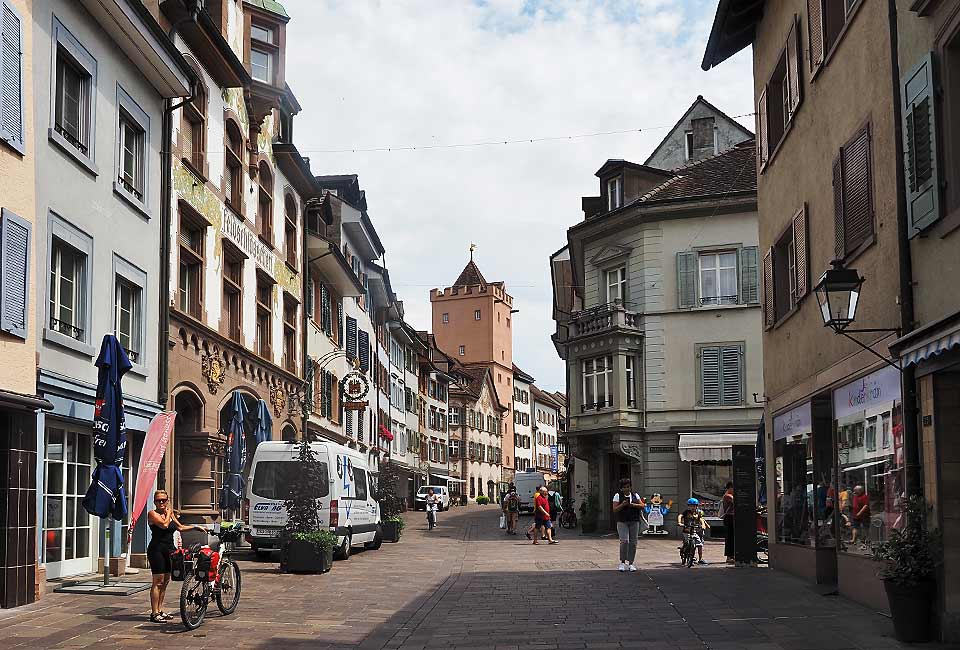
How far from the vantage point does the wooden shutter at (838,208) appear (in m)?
15.0

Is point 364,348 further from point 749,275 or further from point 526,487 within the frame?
point 526,487

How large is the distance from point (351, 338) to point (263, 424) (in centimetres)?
1695

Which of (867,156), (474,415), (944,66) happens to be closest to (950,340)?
(944,66)

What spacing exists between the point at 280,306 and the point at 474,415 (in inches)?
2740

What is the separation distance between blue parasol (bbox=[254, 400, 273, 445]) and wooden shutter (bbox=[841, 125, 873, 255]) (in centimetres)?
1674

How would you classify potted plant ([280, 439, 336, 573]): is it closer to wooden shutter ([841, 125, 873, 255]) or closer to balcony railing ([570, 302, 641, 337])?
wooden shutter ([841, 125, 873, 255])

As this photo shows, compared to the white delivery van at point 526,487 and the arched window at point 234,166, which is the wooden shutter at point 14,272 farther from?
the white delivery van at point 526,487

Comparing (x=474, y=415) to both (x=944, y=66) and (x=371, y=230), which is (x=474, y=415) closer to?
(x=371, y=230)

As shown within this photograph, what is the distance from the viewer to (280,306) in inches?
1261

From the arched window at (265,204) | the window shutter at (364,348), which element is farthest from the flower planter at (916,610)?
the window shutter at (364,348)

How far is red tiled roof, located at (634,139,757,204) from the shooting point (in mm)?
39500

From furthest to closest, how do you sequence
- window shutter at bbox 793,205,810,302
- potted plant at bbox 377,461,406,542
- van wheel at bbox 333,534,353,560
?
1. potted plant at bbox 377,461,406,542
2. van wheel at bbox 333,534,353,560
3. window shutter at bbox 793,205,810,302

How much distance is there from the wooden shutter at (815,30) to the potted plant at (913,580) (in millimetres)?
7618

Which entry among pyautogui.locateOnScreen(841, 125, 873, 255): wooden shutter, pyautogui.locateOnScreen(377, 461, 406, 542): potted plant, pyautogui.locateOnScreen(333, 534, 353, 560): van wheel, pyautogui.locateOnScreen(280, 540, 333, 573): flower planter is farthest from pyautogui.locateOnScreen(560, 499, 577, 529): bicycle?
pyautogui.locateOnScreen(841, 125, 873, 255): wooden shutter
